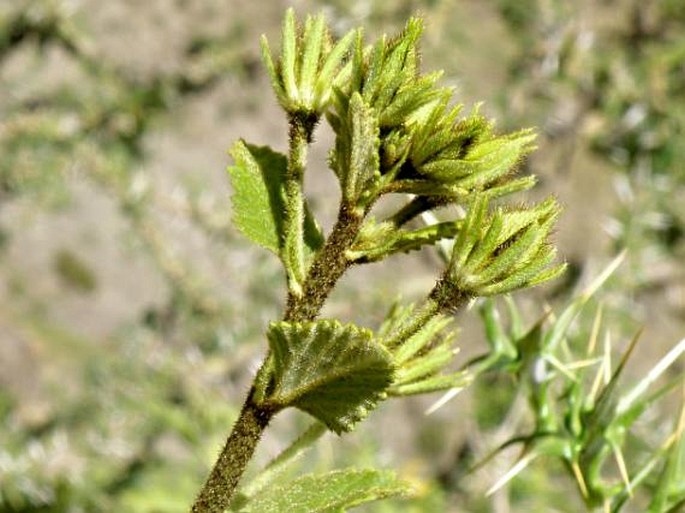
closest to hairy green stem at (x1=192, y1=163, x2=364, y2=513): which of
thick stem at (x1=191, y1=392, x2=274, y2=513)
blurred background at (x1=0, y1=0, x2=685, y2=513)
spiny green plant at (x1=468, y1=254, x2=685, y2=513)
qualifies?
thick stem at (x1=191, y1=392, x2=274, y2=513)

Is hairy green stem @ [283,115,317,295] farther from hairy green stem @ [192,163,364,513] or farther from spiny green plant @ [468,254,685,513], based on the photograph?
spiny green plant @ [468,254,685,513]

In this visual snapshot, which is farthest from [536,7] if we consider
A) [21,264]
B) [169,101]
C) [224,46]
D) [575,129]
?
[21,264]

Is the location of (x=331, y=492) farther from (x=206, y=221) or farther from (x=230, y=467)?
(x=206, y=221)

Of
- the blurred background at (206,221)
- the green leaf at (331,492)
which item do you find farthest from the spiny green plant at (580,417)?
the blurred background at (206,221)

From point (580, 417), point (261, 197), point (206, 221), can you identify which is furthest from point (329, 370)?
point (206, 221)

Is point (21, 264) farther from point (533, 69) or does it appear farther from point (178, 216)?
point (533, 69)

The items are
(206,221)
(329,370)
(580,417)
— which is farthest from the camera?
(206,221)
